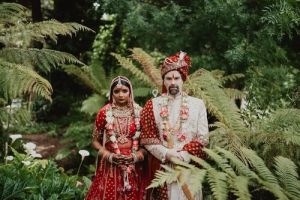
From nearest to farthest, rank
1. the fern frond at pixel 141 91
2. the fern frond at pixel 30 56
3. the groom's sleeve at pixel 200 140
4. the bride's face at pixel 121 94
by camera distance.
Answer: the groom's sleeve at pixel 200 140 → the bride's face at pixel 121 94 → the fern frond at pixel 30 56 → the fern frond at pixel 141 91

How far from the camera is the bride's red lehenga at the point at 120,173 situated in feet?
13.4

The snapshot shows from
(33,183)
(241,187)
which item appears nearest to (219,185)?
(241,187)

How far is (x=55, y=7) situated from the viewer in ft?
30.1

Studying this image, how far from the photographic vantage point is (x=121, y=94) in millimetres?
4082

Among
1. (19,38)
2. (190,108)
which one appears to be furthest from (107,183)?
(19,38)

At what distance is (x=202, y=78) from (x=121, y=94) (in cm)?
135

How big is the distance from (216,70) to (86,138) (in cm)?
290

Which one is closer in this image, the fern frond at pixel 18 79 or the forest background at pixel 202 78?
the forest background at pixel 202 78

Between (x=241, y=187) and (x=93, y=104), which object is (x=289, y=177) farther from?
(x=93, y=104)

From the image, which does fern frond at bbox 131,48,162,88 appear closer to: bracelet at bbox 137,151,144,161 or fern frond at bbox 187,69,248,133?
fern frond at bbox 187,69,248,133

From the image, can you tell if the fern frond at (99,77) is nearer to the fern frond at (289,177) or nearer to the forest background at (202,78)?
the forest background at (202,78)

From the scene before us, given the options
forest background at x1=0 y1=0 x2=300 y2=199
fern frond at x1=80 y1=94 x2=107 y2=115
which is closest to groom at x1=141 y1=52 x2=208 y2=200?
forest background at x1=0 y1=0 x2=300 y2=199

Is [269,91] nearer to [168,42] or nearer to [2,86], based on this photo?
[168,42]

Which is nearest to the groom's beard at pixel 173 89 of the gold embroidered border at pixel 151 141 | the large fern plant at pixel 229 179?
the gold embroidered border at pixel 151 141
